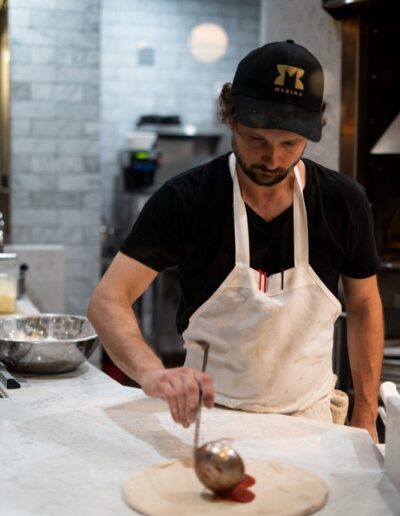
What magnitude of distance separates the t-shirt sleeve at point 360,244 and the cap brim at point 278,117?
315 millimetres

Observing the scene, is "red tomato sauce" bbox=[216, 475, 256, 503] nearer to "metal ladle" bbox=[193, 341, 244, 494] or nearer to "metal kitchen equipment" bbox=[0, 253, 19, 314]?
"metal ladle" bbox=[193, 341, 244, 494]

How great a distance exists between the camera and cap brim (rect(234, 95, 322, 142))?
6.90ft

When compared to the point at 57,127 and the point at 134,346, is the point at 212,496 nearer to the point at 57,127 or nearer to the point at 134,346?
the point at 134,346

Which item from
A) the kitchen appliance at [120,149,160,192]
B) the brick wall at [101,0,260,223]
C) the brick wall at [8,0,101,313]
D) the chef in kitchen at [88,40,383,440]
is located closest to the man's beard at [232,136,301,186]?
the chef in kitchen at [88,40,383,440]

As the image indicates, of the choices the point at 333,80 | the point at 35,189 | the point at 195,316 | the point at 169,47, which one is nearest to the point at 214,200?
the point at 195,316

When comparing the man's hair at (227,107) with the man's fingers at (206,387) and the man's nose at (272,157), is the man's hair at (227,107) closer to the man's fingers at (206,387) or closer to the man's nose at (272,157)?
the man's nose at (272,157)

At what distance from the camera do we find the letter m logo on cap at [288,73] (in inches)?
84.1

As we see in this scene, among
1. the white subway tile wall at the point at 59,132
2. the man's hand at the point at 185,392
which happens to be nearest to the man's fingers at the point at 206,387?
the man's hand at the point at 185,392

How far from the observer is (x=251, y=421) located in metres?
2.12

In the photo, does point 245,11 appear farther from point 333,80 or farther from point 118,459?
point 118,459

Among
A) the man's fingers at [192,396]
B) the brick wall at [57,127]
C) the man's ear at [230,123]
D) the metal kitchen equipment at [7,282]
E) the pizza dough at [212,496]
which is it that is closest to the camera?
the pizza dough at [212,496]

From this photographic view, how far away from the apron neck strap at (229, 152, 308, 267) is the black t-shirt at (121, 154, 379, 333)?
2 cm

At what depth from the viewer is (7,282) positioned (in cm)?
379

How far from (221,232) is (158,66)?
619 centimetres
